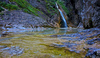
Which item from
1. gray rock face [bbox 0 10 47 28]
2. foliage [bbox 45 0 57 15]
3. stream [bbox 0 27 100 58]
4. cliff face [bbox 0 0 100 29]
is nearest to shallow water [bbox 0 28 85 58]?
stream [bbox 0 27 100 58]

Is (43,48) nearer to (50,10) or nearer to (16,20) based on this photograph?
(16,20)

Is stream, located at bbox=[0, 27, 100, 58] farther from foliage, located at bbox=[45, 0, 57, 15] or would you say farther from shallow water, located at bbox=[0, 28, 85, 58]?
foliage, located at bbox=[45, 0, 57, 15]

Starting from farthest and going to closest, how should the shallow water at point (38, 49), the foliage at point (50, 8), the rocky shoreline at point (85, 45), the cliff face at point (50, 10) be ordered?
the foliage at point (50, 8) < the cliff face at point (50, 10) < the shallow water at point (38, 49) < the rocky shoreline at point (85, 45)

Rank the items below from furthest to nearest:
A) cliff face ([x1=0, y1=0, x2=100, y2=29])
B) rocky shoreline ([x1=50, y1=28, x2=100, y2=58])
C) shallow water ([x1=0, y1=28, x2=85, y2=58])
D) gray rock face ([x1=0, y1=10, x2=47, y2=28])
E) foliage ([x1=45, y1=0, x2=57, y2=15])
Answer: foliage ([x1=45, y1=0, x2=57, y2=15])
cliff face ([x1=0, y1=0, x2=100, y2=29])
gray rock face ([x1=0, y1=10, x2=47, y2=28])
shallow water ([x1=0, y1=28, x2=85, y2=58])
rocky shoreline ([x1=50, y1=28, x2=100, y2=58])

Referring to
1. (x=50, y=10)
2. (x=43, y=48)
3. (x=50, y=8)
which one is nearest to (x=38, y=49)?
(x=43, y=48)

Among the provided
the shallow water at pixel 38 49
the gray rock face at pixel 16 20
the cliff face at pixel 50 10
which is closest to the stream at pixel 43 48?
the shallow water at pixel 38 49

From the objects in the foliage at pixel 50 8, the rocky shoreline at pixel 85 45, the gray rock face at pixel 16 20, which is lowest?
the rocky shoreline at pixel 85 45

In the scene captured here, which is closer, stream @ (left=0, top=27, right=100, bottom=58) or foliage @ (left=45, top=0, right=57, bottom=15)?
stream @ (left=0, top=27, right=100, bottom=58)

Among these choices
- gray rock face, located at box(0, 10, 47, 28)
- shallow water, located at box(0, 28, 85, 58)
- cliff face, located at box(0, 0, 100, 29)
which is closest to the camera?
shallow water, located at box(0, 28, 85, 58)

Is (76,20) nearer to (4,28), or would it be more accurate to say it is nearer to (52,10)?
(52,10)

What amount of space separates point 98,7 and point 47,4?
1765cm

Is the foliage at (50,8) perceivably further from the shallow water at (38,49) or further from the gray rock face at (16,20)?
the shallow water at (38,49)

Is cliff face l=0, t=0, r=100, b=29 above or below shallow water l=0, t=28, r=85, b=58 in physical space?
above

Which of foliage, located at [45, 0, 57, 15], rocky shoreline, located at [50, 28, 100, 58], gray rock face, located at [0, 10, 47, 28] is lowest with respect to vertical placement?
rocky shoreline, located at [50, 28, 100, 58]
